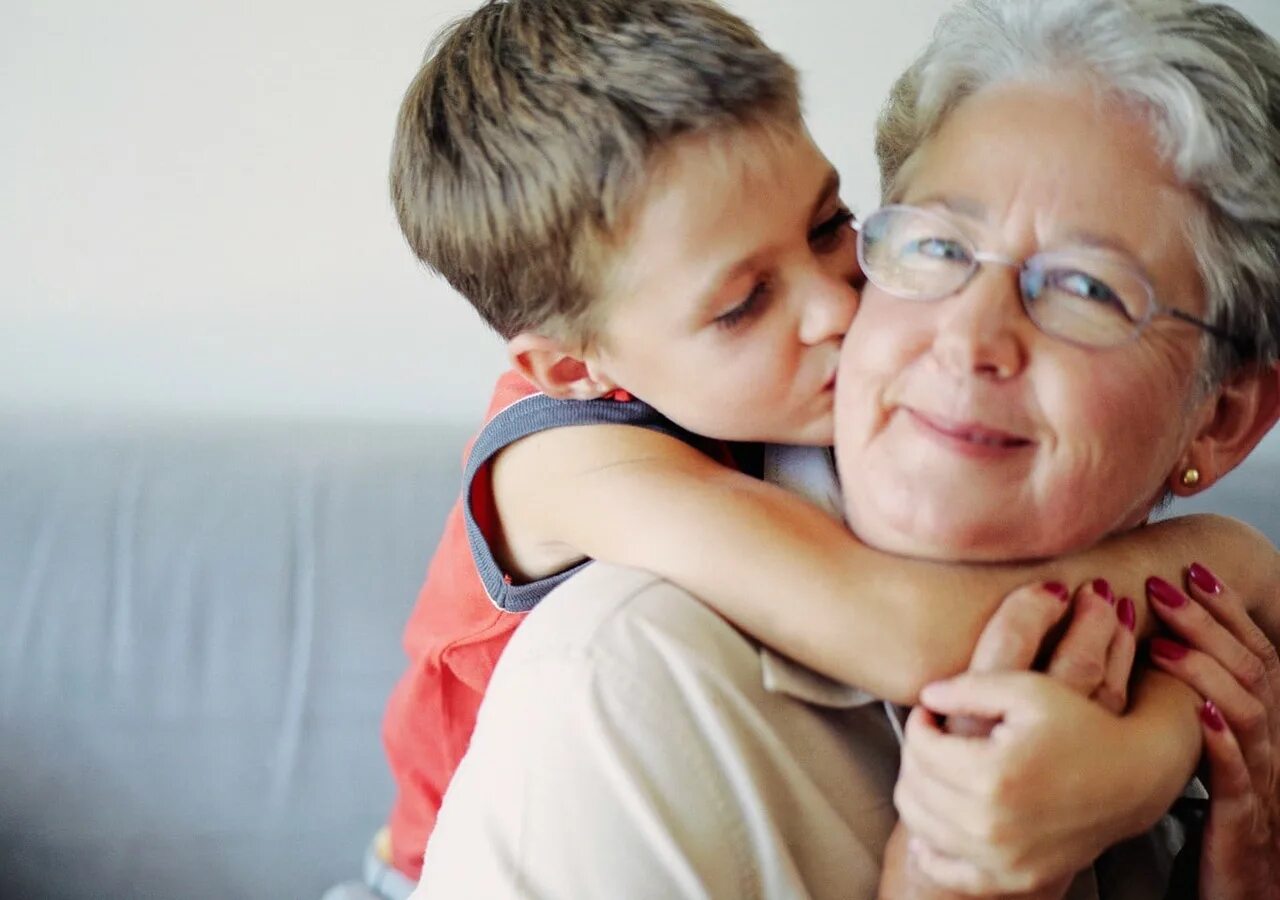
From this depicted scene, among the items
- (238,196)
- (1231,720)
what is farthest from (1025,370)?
(238,196)

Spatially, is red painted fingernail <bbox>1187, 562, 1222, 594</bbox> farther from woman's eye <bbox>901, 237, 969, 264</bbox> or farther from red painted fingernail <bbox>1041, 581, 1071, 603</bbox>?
woman's eye <bbox>901, 237, 969, 264</bbox>

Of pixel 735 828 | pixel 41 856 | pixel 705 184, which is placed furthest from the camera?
pixel 41 856

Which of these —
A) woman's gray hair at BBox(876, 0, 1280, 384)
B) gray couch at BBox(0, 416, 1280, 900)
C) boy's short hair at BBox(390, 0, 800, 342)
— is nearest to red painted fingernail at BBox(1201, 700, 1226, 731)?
woman's gray hair at BBox(876, 0, 1280, 384)

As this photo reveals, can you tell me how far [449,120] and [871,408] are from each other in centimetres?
51

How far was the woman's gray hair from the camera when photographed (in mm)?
1076

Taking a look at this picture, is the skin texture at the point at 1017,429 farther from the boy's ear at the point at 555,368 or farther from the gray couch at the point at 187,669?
the gray couch at the point at 187,669

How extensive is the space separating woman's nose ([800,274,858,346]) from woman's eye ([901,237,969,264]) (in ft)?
0.29

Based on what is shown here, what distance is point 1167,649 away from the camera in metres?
1.16

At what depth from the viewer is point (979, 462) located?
3.47 feet

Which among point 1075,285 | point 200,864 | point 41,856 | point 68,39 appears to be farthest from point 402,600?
point 1075,285

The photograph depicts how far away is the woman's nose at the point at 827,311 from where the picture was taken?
3.89ft

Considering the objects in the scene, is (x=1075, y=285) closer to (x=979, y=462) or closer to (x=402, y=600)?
(x=979, y=462)

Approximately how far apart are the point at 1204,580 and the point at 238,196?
174cm

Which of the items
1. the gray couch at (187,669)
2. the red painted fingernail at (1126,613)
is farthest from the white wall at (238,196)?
the red painted fingernail at (1126,613)
